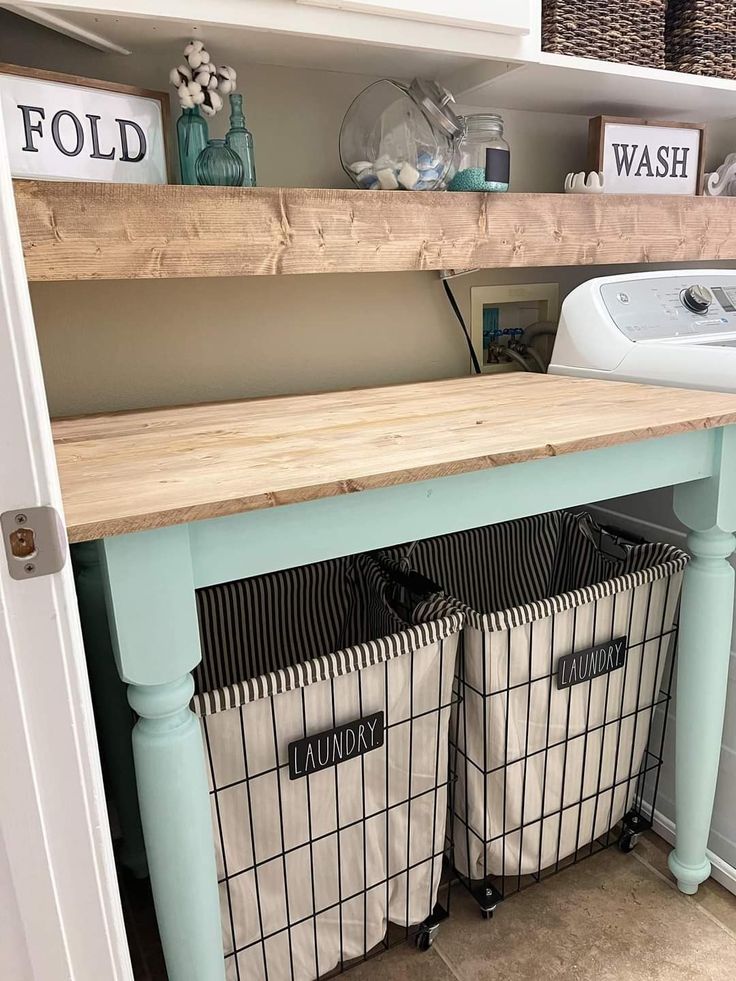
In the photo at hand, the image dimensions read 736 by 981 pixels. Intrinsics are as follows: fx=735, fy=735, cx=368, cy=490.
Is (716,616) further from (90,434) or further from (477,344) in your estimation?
(90,434)

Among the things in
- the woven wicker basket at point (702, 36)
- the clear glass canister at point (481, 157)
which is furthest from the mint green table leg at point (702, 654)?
the woven wicker basket at point (702, 36)

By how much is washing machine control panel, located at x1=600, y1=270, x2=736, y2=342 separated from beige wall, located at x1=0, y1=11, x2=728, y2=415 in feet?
1.06

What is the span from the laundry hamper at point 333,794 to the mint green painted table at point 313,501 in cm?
12

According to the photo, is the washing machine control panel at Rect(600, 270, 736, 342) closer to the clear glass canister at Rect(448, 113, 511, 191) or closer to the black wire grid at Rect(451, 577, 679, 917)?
the clear glass canister at Rect(448, 113, 511, 191)

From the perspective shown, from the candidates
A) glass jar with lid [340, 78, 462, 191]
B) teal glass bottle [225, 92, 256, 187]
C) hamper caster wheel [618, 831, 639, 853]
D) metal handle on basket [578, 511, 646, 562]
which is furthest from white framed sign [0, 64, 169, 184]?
hamper caster wheel [618, 831, 639, 853]

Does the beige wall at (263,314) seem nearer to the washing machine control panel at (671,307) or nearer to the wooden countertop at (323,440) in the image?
the wooden countertop at (323,440)

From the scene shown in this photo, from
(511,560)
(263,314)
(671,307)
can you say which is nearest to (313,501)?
(263,314)

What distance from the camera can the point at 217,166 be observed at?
1.14m

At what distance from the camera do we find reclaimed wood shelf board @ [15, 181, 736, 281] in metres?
1.02

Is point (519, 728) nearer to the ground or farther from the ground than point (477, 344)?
nearer to the ground

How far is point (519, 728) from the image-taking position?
3.69 feet

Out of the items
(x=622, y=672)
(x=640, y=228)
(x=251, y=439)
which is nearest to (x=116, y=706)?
(x=251, y=439)

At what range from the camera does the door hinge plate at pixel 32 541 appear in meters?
0.55

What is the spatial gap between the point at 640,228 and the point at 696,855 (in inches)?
46.3
